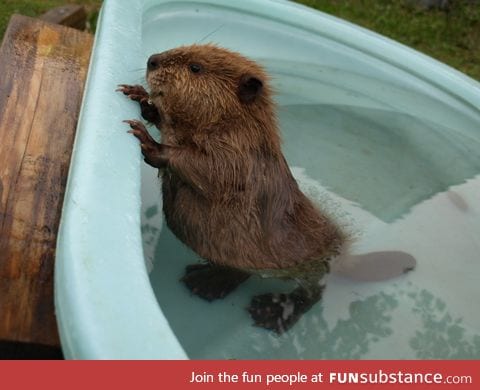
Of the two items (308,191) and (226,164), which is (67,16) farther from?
(226,164)

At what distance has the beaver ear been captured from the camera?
7.66 feet

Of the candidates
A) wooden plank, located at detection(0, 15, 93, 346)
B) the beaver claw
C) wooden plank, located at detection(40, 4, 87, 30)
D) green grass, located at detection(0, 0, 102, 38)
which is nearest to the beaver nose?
the beaver claw

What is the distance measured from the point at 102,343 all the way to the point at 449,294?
68.4 inches

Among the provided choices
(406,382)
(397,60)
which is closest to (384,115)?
(397,60)

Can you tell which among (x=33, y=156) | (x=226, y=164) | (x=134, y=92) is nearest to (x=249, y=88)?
(x=226, y=164)

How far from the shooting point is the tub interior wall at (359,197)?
2.48 metres

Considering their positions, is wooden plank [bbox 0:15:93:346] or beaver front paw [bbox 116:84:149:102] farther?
beaver front paw [bbox 116:84:149:102]

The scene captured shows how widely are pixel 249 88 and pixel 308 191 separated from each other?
3.05 feet

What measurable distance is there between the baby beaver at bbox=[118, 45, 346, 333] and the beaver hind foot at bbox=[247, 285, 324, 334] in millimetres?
19

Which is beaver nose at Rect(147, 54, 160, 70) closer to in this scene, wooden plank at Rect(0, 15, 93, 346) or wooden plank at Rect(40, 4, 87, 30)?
wooden plank at Rect(0, 15, 93, 346)

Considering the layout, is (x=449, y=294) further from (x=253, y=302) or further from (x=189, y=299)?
(x=189, y=299)

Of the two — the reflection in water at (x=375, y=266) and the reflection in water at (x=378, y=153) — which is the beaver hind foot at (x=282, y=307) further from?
the reflection in water at (x=378, y=153)

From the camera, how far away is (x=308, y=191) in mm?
3186

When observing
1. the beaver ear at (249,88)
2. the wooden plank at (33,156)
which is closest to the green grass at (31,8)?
the wooden plank at (33,156)
